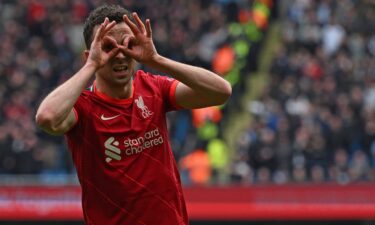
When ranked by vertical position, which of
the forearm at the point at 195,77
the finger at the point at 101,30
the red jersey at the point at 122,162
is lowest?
the red jersey at the point at 122,162

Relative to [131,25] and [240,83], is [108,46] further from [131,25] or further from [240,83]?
[240,83]

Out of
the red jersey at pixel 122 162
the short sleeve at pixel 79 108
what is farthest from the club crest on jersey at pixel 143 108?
the short sleeve at pixel 79 108

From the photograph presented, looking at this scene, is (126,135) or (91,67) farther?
(126,135)

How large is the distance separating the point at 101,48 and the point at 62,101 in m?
0.32

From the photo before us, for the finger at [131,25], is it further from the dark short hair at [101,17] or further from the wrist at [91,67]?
the wrist at [91,67]

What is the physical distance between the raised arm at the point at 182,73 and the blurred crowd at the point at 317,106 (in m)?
10.1

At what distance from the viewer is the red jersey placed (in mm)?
5762

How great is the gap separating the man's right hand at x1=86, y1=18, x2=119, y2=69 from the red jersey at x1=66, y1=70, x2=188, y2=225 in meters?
0.35

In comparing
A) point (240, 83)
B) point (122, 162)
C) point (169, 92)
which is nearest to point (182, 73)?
point (169, 92)

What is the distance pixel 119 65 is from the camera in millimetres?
5621

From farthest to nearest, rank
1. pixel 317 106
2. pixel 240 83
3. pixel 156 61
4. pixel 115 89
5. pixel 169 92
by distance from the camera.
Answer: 1. pixel 240 83
2. pixel 317 106
3. pixel 169 92
4. pixel 115 89
5. pixel 156 61

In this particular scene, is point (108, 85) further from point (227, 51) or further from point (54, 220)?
point (227, 51)

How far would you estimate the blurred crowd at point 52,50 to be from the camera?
1711cm

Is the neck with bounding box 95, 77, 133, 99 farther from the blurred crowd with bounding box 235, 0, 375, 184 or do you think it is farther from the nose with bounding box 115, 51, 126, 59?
the blurred crowd with bounding box 235, 0, 375, 184
